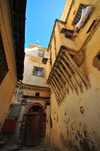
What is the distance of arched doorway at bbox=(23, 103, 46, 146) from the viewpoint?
5596mm

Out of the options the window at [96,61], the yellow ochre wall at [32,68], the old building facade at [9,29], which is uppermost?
the yellow ochre wall at [32,68]

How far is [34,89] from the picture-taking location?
7711 mm

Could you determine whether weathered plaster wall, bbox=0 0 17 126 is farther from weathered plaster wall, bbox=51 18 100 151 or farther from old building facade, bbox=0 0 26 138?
weathered plaster wall, bbox=51 18 100 151

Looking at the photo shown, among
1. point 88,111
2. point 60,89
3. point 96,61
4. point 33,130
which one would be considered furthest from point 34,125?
point 96,61

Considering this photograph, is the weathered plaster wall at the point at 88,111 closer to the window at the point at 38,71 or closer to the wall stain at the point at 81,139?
the wall stain at the point at 81,139

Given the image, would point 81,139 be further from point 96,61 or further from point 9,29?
point 9,29

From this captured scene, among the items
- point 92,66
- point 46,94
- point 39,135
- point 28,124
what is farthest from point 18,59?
point 39,135

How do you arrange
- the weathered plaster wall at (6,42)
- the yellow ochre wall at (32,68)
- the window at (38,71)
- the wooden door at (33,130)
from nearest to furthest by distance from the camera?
the weathered plaster wall at (6,42) → the wooden door at (33,130) → the yellow ochre wall at (32,68) → the window at (38,71)

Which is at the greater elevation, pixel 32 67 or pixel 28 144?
pixel 32 67

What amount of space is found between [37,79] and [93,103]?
6.72m

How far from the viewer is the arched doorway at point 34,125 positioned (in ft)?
18.4

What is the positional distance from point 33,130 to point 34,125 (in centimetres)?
35

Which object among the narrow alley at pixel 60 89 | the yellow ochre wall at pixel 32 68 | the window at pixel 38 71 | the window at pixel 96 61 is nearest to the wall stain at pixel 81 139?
the narrow alley at pixel 60 89

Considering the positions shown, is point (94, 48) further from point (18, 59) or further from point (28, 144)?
A: point (28, 144)
